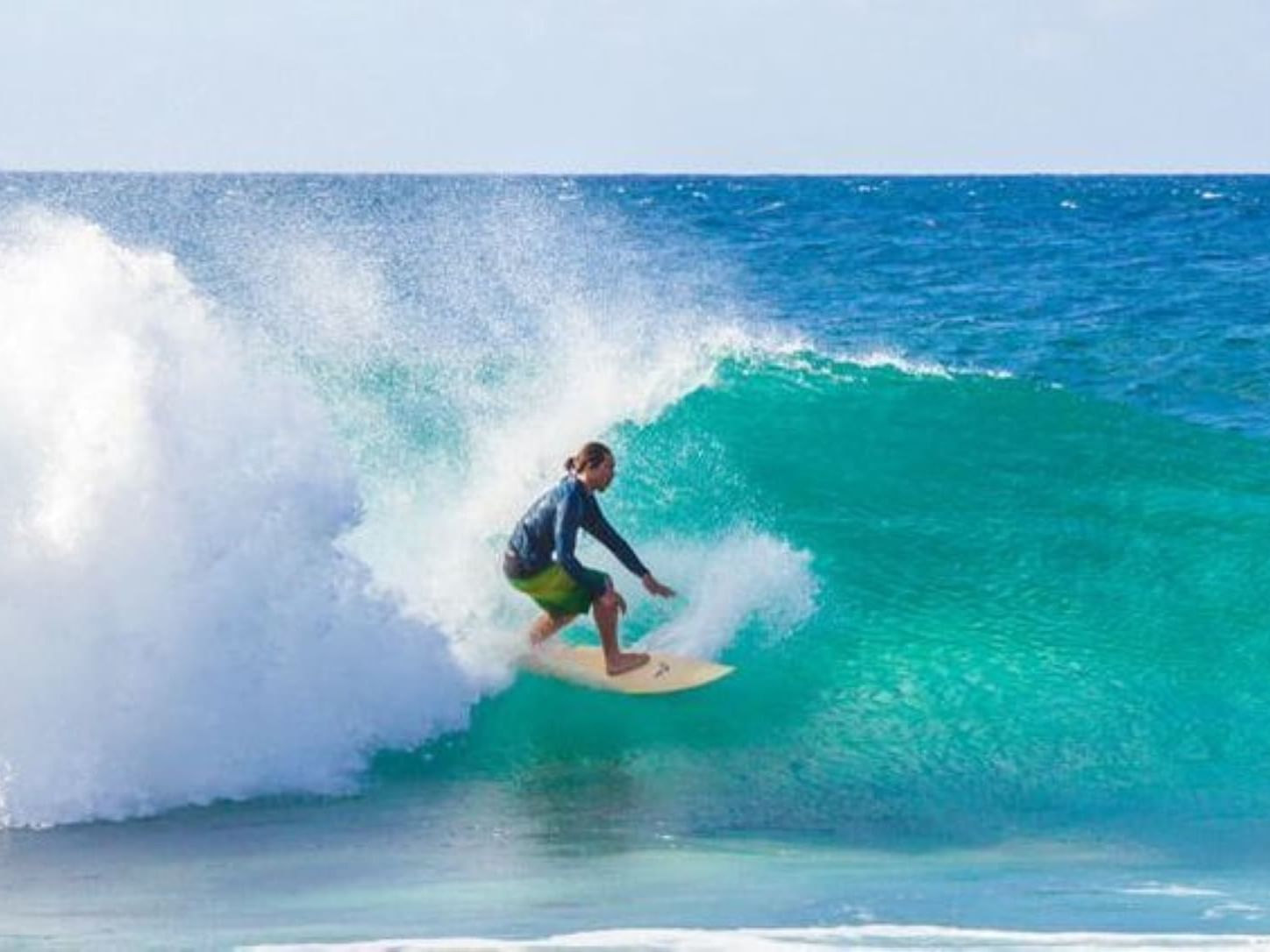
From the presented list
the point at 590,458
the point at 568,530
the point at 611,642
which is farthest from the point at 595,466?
the point at 611,642

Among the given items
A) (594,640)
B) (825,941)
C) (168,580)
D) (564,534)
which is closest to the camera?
(825,941)

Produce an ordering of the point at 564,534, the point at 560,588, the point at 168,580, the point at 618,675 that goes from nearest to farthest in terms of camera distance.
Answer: the point at 168,580
the point at 564,534
the point at 560,588
the point at 618,675

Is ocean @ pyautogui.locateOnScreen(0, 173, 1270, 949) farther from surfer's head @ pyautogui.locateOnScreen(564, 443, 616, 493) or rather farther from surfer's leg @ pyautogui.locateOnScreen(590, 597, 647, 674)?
surfer's head @ pyautogui.locateOnScreen(564, 443, 616, 493)

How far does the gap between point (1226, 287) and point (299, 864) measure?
75.4ft

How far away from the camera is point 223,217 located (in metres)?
65.2

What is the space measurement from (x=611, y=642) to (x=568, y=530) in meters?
0.68

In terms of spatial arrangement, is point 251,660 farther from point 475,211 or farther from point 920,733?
point 475,211

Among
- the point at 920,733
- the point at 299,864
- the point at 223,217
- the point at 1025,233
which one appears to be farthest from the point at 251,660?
the point at 223,217

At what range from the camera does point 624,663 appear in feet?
38.2

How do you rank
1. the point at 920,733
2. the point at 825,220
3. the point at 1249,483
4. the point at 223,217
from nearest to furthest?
the point at 920,733, the point at 1249,483, the point at 825,220, the point at 223,217

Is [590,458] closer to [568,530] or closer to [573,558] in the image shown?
[568,530]

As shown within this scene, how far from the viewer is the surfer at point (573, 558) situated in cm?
1112

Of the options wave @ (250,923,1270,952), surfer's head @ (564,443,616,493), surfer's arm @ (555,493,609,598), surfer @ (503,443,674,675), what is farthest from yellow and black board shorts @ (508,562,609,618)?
wave @ (250,923,1270,952)

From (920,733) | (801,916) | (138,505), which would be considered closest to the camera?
(801,916)
